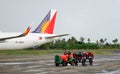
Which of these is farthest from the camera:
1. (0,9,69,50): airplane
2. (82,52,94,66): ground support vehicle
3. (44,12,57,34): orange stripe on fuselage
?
(44,12,57,34): orange stripe on fuselage

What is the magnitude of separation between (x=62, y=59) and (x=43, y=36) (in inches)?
845

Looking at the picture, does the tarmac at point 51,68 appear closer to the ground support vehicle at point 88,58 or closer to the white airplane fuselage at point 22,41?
the ground support vehicle at point 88,58

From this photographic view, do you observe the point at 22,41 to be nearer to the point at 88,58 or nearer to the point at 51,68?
the point at 88,58

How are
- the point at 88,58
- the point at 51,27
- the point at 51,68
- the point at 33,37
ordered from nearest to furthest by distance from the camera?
1. the point at 51,68
2. the point at 88,58
3. the point at 33,37
4. the point at 51,27

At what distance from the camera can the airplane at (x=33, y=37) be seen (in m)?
47.1

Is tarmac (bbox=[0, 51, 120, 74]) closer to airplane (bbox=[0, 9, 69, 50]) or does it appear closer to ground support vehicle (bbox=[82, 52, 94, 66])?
ground support vehicle (bbox=[82, 52, 94, 66])

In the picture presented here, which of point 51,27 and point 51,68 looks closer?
point 51,68

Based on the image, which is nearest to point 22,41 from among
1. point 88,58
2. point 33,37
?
point 33,37

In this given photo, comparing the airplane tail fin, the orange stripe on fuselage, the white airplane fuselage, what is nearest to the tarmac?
the white airplane fuselage

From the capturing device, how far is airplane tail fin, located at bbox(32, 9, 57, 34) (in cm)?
5417

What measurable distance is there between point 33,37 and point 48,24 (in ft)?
17.6

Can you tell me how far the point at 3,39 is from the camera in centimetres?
4603

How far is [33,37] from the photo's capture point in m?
50.5

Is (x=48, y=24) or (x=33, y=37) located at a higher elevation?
(x=48, y=24)
